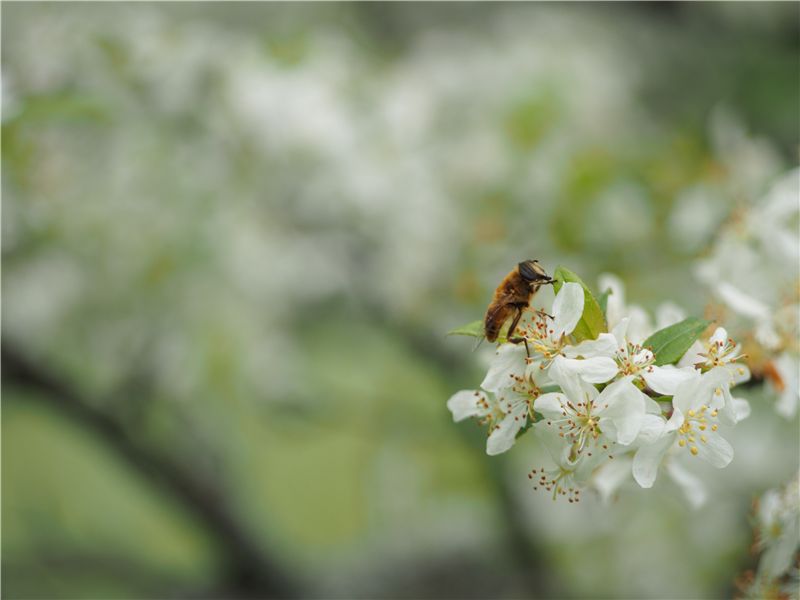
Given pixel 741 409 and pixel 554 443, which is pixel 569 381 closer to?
pixel 554 443

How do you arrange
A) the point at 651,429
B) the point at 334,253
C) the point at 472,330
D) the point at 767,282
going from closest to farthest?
the point at 651,429
the point at 472,330
the point at 767,282
the point at 334,253

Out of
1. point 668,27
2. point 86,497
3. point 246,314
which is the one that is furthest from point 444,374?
point 86,497

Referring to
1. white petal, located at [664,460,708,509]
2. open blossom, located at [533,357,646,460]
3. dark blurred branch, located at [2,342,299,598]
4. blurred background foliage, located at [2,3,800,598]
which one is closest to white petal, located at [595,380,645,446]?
open blossom, located at [533,357,646,460]

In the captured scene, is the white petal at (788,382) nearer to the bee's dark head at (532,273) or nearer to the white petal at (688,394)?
the white petal at (688,394)

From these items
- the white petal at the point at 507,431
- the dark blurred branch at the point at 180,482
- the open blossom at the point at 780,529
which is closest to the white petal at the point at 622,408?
the white petal at the point at 507,431

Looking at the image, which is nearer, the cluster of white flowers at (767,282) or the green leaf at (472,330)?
the green leaf at (472,330)

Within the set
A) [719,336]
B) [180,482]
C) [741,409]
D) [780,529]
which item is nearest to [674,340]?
[719,336]

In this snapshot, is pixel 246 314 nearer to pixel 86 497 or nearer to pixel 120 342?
pixel 120 342
